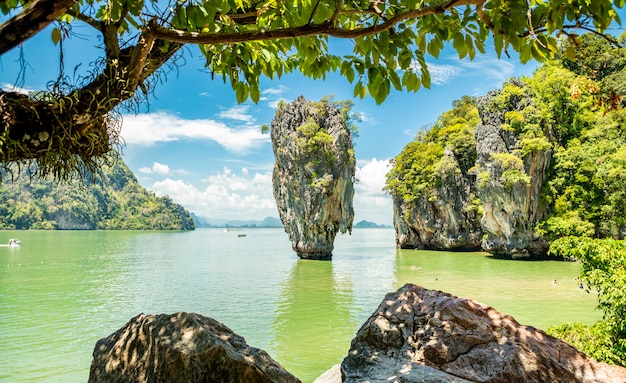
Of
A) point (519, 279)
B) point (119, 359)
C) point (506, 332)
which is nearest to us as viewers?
point (119, 359)

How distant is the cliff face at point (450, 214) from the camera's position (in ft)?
106

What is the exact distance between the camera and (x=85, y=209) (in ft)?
363

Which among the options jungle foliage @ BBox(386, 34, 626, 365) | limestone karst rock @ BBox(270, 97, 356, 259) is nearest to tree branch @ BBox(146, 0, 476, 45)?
jungle foliage @ BBox(386, 34, 626, 365)

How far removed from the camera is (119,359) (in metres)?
2.66

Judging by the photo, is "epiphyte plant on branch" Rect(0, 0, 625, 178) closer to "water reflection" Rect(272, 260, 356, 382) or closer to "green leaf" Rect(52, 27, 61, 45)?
"green leaf" Rect(52, 27, 61, 45)

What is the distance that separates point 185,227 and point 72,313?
13157 centimetres

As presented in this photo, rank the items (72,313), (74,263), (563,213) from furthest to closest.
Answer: (74,263)
(563,213)
(72,313)

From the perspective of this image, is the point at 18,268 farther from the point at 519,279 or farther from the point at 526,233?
the point at 526,233

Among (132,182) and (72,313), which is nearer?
(72,313)

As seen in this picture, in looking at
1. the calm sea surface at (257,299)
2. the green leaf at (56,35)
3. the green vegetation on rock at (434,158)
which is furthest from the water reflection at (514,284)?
the green leaf at (56,35)

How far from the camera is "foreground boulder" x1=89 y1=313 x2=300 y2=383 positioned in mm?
2398

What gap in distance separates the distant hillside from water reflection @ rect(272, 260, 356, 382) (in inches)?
3446

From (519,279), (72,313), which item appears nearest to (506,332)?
(72,313)

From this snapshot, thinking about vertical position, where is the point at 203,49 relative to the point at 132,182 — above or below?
below
